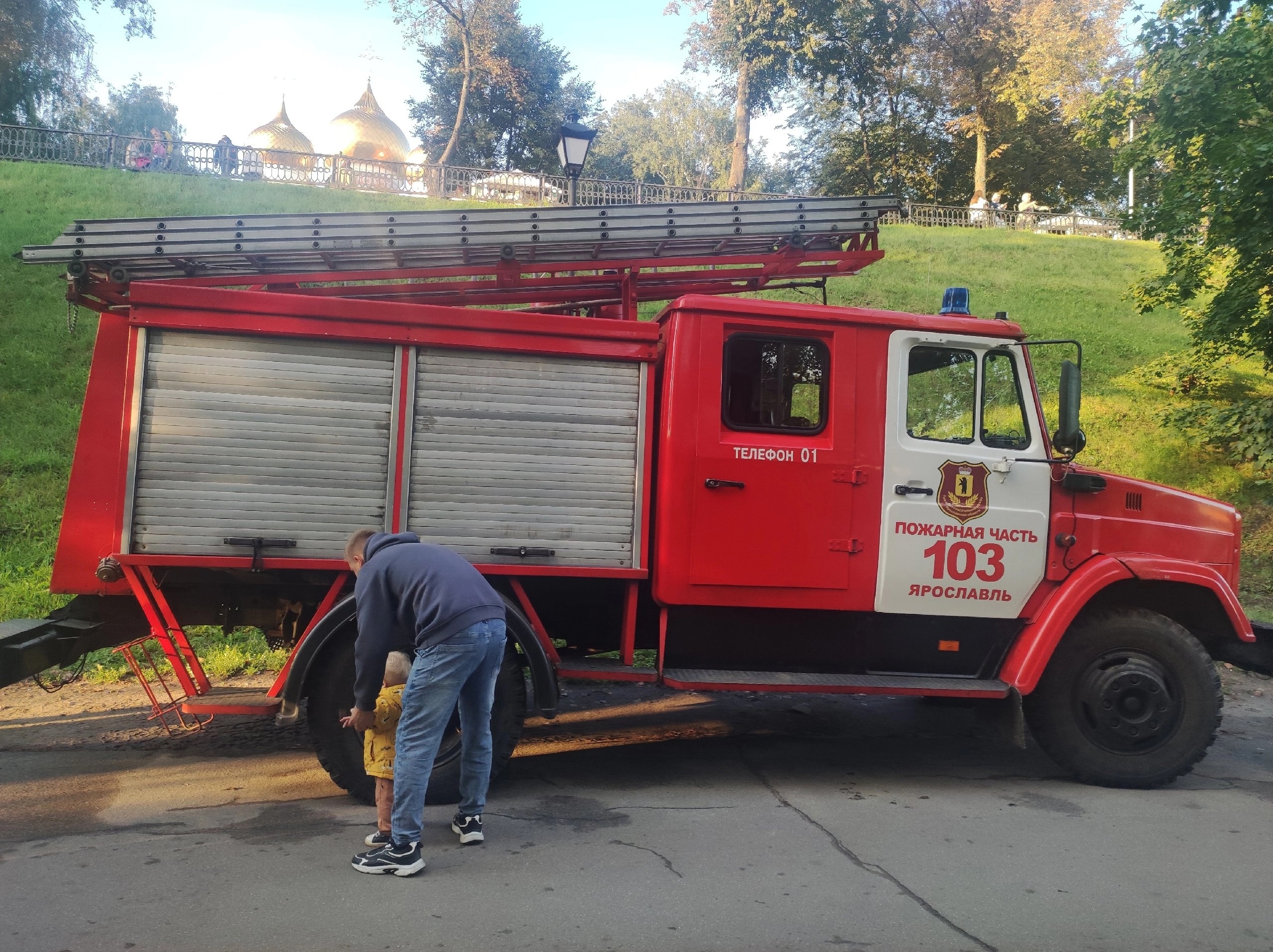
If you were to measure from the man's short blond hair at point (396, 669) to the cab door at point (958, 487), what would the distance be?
8.84 feet

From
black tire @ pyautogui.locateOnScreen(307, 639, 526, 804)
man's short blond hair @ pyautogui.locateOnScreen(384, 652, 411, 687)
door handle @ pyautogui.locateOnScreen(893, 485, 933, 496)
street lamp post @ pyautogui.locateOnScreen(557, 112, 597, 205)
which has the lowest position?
black tire @ pyautogui.locateOnScreen(307, 639, 526, 804)

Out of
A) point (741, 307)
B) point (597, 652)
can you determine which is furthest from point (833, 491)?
point (597, 652)

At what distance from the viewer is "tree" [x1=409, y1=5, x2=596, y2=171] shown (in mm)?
51031

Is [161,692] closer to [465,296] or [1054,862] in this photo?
[465,296]

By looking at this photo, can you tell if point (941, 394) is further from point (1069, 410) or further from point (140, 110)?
point (140, 110)

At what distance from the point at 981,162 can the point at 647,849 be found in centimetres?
4033

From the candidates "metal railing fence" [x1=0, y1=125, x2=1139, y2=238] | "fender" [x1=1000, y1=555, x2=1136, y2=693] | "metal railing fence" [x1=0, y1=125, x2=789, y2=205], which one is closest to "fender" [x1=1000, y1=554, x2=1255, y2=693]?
"fender" [x1=1000, y1=555, x2=1136, y2=693]

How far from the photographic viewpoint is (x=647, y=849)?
4570 millimetres

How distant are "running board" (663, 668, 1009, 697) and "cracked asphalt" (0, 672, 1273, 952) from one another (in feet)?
1.87

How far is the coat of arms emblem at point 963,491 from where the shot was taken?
575 centimetres

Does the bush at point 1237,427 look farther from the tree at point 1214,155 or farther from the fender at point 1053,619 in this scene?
the fender at point 1053,619

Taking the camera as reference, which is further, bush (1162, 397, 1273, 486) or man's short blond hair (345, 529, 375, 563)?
bush (1162, 397, 1273, 486)

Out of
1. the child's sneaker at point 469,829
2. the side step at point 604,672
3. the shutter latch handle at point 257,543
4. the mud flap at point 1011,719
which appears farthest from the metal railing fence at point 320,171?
the child's sneaker at point 469,829

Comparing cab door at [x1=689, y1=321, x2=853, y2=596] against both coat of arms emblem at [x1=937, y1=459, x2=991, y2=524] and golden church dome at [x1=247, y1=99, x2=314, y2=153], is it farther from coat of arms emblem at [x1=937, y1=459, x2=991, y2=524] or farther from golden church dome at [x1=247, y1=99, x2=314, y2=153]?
golden church dome at [x1=247, y1=99, x2=314, y2=153]
